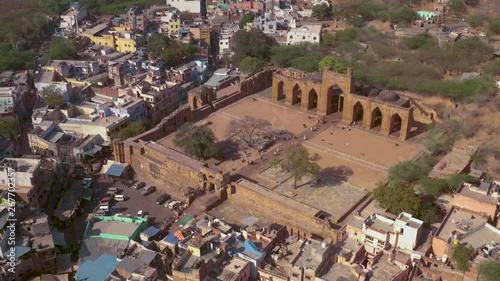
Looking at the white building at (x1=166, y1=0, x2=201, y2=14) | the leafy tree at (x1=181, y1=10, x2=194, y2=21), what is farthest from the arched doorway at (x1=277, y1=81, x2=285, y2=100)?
the white building at (x1=166, y1=0, x2=201, y2=14)

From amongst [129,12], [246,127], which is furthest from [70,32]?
[246,127]

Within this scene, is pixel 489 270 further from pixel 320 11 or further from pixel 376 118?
pixel 320 11

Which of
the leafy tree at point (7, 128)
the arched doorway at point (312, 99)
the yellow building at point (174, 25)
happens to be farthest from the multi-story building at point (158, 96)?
the yellow building at point (174, 25)

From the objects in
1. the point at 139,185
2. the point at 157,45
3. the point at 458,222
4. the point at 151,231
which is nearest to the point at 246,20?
the point at 157,45

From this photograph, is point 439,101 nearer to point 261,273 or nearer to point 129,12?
point 261,273

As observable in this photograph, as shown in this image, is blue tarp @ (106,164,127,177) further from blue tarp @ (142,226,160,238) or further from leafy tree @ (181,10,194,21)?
leafy tree @ (181,10,194,21)

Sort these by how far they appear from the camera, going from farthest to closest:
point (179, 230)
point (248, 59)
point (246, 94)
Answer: point (248, 59)
point (246, 94)
point (179, 230)
